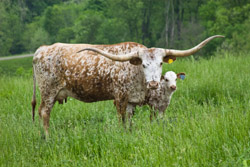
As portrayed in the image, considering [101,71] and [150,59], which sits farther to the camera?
[101,71]

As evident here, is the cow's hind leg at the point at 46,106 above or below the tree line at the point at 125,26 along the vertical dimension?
below

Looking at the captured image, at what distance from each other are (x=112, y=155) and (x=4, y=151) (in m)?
1.70

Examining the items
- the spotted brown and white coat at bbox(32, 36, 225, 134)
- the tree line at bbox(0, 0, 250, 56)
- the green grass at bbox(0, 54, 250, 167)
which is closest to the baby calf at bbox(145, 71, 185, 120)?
the spotted brown and white coat at bbox(32, 36, 225, 134)

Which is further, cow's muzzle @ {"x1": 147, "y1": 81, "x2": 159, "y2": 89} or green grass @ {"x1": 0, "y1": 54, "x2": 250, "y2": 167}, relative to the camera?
cow's muzzle @ {"x1": 147, "y1": 81, "x2": 159, "y2": 89}

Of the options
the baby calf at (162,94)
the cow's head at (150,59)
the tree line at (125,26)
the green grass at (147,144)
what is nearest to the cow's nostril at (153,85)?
the cow's head at (150,59)

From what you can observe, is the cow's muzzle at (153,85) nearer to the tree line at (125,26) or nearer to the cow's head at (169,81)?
the cow's head at (169,81)

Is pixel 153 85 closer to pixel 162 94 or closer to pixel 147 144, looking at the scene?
pixel 147 144

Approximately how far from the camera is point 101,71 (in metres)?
4.96

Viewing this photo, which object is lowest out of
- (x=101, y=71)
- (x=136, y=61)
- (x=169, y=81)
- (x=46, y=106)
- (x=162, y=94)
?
(x=46, y=106)

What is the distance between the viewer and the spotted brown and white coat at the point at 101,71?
4500 mm

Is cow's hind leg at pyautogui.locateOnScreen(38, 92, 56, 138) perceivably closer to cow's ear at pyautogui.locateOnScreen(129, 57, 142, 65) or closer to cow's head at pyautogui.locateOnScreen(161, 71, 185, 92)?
cow's ear at pyautogui.locateOnScreen(129, 57, 142, 65)

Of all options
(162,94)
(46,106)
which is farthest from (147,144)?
(46,106)

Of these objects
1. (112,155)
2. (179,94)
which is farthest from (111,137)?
(179,94)

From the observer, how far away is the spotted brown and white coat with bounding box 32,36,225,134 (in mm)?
4500
